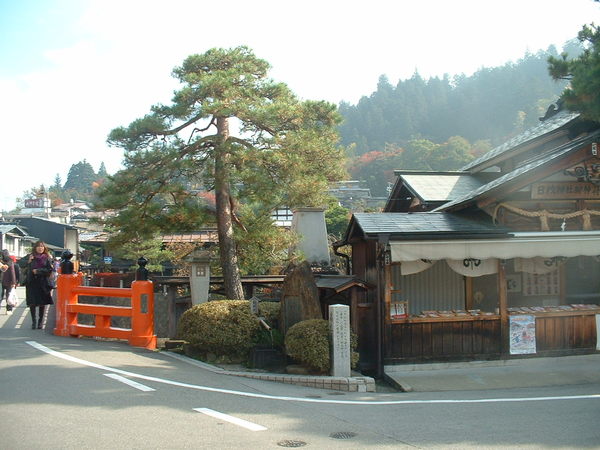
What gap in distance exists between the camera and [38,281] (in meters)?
13.5

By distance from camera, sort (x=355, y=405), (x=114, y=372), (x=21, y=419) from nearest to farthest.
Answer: (x=21, y=419), (x=355, y=405), (x=114, y=372)

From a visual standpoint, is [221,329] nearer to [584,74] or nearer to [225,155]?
[225,155]

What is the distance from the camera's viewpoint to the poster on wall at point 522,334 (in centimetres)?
1222

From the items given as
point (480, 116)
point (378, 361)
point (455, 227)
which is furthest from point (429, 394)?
point (480, 116)

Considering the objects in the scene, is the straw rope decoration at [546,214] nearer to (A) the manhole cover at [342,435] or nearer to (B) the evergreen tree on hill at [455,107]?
(A) the manhole cover at [342,435]

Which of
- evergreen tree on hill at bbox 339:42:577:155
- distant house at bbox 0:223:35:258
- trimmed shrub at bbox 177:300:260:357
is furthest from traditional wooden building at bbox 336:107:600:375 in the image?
evergreen tree on hill at bbox 339:42:577:155

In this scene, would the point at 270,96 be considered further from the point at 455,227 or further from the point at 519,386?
the point at 519,386

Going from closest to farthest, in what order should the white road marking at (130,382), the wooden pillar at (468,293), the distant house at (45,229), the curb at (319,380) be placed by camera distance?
the white road marking at (130,382), the curb at (319,380), the wooden pillar at (468,293), the distant house at (45,229)

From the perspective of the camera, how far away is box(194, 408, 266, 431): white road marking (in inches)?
268

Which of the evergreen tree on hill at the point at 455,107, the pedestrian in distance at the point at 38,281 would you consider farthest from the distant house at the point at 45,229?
the evergreen tree on hill at the point at 455,107

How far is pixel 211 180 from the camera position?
44.7 ft

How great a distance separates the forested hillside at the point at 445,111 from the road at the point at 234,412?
101607mm

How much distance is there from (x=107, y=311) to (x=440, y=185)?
32.3ft

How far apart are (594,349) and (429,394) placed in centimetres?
477
